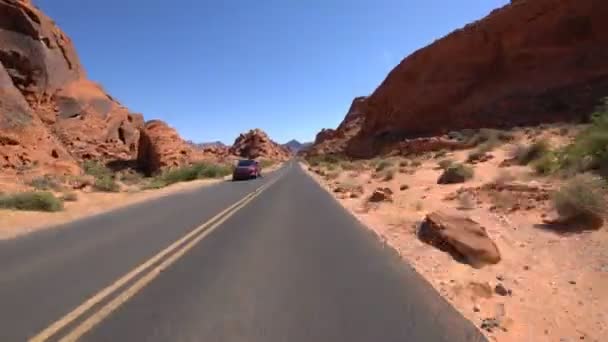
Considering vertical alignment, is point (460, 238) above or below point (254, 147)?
below

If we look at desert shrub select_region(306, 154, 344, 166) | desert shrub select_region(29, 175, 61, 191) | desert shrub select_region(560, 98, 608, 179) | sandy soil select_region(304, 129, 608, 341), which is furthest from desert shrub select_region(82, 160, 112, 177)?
desert shrub select_region(306, 154, 344, 166)

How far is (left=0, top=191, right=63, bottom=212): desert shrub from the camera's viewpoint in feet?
51.3

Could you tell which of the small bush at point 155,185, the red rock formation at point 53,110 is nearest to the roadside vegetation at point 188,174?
the small bush at point 155,185

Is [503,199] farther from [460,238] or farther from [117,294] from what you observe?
[117,294]

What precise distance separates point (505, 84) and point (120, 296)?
53.6m

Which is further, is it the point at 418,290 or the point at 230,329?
the point at 418,290

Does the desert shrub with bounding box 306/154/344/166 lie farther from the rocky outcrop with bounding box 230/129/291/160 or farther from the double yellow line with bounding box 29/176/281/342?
the rocky outcrop with bounding box 230/129/291/160

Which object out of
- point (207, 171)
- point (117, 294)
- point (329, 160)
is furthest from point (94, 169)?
point (329, 160)

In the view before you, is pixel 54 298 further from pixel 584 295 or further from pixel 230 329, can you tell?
pixel 584 295

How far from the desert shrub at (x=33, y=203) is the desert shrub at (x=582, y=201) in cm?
1444

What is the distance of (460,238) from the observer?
8.33m

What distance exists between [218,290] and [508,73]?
54.3 metres

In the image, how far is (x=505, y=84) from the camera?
172 feet

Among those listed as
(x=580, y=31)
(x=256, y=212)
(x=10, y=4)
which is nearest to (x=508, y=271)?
(x=256, y=212)
